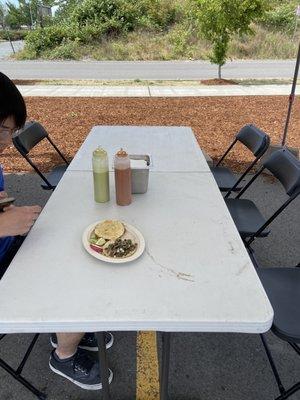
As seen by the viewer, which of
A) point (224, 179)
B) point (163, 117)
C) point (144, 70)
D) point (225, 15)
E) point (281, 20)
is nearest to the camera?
point (224, 179)

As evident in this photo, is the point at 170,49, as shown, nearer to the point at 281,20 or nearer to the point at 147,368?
the point at 281,20

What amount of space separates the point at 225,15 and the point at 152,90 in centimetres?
254

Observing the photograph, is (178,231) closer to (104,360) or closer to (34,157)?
(104,360)

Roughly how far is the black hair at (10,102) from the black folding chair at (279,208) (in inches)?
55.3

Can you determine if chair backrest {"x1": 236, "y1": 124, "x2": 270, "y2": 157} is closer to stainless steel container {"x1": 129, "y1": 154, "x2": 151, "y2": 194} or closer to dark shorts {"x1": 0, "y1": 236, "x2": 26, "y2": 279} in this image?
stainless steel container {"x1": 129, "y1": 154, "x2": 151, "y2": 194}

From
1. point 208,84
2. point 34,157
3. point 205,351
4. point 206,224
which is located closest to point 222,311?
point 206,224

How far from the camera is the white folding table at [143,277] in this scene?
1011 mm

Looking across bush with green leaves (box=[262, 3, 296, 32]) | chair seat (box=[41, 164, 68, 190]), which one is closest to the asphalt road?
bush with green leaves (box=[262, 3, 296, 32])

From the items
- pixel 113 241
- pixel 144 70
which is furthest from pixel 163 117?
pixel 144 70

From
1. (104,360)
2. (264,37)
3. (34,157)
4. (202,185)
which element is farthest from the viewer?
(264,37)

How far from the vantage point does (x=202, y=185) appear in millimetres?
1851

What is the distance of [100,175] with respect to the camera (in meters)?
1.57

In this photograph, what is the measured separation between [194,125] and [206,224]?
4.51m

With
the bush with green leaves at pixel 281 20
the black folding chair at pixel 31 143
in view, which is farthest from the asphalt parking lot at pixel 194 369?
the bush with green leaves at pixel 281 20
